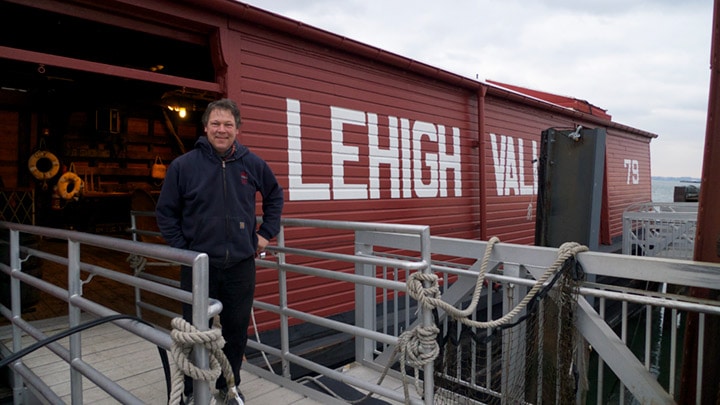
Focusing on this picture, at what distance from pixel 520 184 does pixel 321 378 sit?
737 centimetres

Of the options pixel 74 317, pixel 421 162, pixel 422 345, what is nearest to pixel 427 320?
pixel 422 345

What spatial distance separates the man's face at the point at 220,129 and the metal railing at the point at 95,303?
0.76 meters

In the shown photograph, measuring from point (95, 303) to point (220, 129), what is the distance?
1.10 metres

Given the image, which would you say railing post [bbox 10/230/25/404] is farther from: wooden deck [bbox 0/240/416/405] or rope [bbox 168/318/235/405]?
rope [bbox 168/318/235/405]

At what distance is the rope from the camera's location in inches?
56.2

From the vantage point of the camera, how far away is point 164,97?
816cm

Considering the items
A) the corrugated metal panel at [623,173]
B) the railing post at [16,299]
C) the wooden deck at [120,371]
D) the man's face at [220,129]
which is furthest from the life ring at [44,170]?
the corrugated metal panel at [623,173]

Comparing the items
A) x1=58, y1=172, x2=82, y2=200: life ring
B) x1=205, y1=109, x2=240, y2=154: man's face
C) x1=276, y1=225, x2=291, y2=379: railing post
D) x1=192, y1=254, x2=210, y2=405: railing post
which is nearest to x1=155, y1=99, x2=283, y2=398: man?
x1=205, y1=109, x2=240, y2=154: man's face

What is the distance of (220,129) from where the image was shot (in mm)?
2508

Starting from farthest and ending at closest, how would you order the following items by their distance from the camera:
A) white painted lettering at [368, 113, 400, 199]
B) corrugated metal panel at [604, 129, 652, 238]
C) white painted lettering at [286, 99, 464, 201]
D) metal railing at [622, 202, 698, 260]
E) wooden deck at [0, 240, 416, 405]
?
corrugated metal panel at [604, 129, 652, 238]
metal railing at [622, 202, 698, 260]
white painted lettering at [368, 113, 400, 199]
white painted lettering at [286, 99, 464, 201]
wooden deck at [0, 240, 416, 405]

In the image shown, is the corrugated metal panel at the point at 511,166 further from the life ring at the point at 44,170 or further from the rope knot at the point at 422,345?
the life ring at the point at 44,170

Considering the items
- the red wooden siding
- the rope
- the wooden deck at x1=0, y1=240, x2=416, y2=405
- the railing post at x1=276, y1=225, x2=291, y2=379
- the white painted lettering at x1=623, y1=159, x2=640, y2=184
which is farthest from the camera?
the white painted lettering at x1=623, y1=159, x2=640, y2=184

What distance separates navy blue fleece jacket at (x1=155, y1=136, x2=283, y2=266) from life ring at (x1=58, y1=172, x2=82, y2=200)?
824cm

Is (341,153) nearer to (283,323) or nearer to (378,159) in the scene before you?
(378,159)
